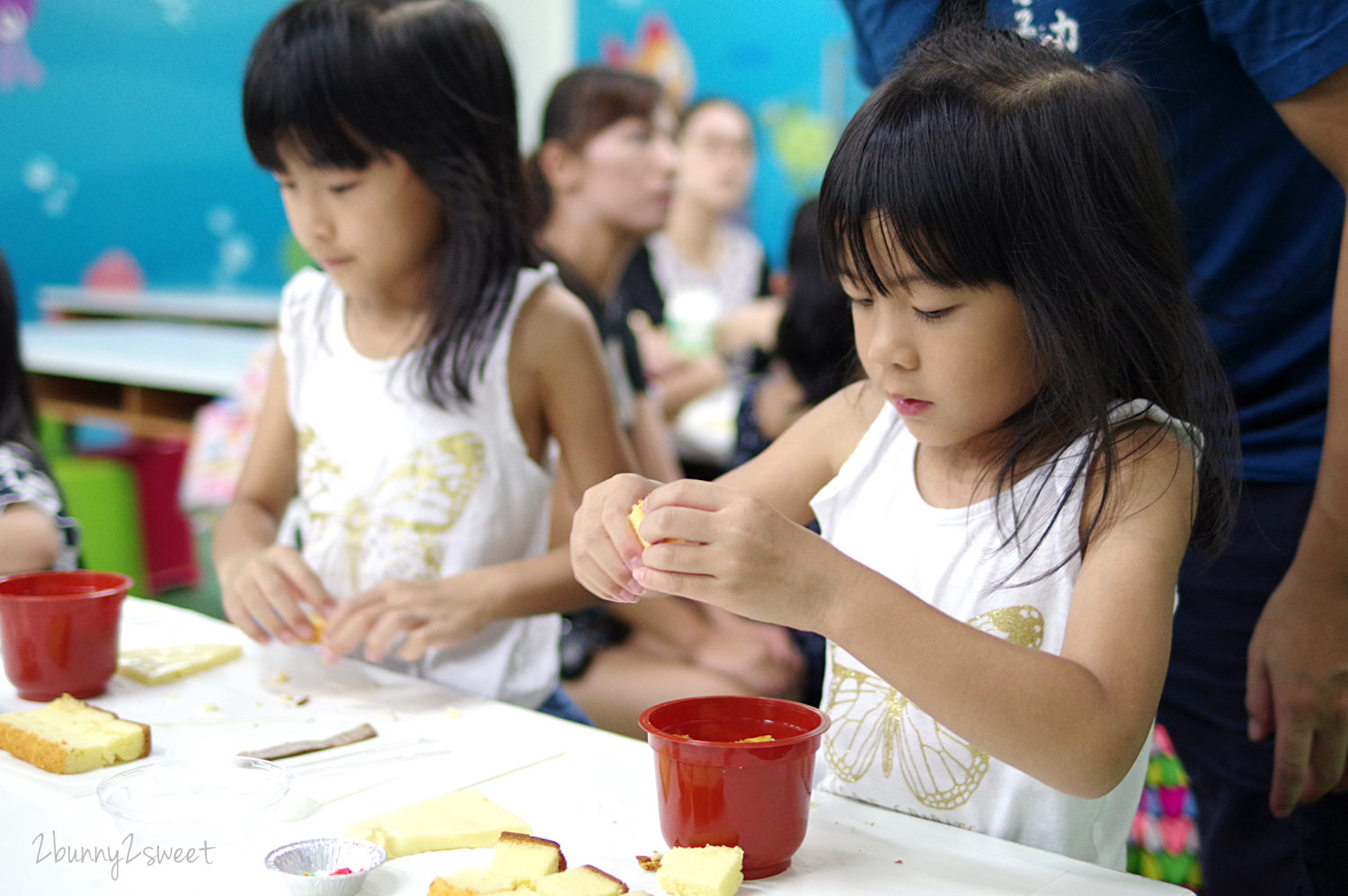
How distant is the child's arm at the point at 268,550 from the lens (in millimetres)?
1277

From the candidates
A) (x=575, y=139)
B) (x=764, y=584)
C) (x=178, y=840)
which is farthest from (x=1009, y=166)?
(x=575, y=139)

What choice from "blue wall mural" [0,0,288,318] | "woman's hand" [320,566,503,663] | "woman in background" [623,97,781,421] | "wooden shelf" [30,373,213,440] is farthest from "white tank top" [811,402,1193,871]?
"blue wall mural" [0,0,288,318]

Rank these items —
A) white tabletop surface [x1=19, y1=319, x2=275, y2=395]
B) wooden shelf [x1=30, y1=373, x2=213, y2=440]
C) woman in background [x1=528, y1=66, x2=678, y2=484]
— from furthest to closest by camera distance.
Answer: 1. wooden shelf [x1=30, y1=373, x2=213, y2=440]
2. white tabletop surface [x1=19, y1=319, x2=275, y2=395]
3. woman in background [x1=528, y1=66, x2=678, y2=484]

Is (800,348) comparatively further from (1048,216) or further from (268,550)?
(1048,216)

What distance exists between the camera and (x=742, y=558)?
81cm

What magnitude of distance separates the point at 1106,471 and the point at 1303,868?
2.14 ft

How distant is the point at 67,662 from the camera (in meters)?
1.14

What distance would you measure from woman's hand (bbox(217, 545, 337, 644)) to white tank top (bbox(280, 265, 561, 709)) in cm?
20

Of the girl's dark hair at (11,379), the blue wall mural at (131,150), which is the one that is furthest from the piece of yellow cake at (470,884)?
the blue wall mural at (131,150)

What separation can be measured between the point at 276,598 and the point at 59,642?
22cm

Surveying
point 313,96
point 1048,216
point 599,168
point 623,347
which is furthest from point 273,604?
point 599,168

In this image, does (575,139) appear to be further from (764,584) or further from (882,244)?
(764,584)

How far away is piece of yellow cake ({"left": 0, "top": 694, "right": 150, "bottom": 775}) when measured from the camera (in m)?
0.97

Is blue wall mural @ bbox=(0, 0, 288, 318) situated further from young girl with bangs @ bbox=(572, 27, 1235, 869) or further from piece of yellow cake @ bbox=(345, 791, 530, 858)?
piece of yellow cake @ bbox=(345, 791, 530, 858)
